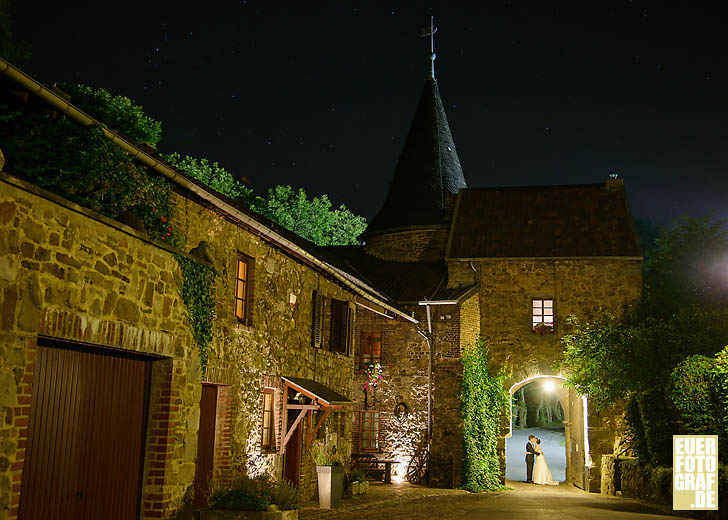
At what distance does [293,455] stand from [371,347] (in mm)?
8899

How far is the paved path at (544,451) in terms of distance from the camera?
32125mm

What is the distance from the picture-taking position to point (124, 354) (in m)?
7.86

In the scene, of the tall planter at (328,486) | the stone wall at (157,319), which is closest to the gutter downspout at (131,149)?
the stone wall at (157,319)

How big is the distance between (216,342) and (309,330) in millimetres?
4498

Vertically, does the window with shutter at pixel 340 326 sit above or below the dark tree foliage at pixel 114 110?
below

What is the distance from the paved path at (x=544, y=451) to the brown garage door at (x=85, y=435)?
81.1ft

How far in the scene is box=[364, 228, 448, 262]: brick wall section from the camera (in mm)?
26234

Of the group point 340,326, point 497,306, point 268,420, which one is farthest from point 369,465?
point 268,420

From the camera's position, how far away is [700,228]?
2784cm

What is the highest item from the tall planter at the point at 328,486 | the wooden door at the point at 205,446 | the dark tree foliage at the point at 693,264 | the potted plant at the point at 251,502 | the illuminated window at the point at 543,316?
the dark tree foliage at the point at 693,264

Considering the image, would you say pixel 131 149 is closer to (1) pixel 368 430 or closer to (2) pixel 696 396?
(2) pixel 696 396

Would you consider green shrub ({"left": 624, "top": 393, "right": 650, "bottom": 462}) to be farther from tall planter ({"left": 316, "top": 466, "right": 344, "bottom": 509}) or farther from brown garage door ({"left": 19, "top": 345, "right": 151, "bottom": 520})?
brown garage door ({"left": 19, "top": 345, "right": 151, "bottom": 520})

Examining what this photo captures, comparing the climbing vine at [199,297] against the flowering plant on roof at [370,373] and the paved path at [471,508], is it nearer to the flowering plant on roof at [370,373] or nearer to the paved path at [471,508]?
the paved path at [471,508]

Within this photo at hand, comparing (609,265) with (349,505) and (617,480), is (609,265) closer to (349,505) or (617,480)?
(617,480)
